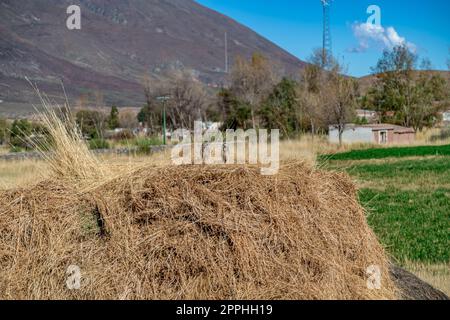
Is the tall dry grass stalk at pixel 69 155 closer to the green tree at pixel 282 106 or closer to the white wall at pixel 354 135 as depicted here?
the green tree at pixel 282 106

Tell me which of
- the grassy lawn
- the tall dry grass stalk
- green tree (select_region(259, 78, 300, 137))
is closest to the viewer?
the tall dry grass stalk

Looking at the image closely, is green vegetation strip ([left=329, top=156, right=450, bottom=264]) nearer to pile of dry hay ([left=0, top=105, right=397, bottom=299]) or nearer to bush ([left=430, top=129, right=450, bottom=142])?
pile of dry hay ([left=0, top=105, right=397, bottom=299])

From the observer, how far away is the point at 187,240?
11.1 feet

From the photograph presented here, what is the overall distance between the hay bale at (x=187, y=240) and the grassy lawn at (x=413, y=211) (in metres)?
1.29

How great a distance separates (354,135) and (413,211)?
116ft

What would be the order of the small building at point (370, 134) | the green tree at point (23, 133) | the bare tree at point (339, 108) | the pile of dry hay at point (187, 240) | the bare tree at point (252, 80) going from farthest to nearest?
1. the bare tree at point (252, 80)
2. the small building at point (370, 134)
3. the bare tree at point (339, 108)
4. the green tree at point (23, 133)
5. the pile of dry hay at point (187, 240)

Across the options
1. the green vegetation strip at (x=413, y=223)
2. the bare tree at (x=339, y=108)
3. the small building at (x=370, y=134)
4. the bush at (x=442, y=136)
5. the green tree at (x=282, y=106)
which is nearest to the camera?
the green vegetation strip at (x=413, y=223)

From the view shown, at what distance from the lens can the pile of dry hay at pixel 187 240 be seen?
3324 mm

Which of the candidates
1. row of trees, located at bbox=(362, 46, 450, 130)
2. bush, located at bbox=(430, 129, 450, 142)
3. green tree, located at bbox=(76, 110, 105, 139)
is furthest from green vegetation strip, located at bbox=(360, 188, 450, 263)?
row of trees, located at bbox=(362, 46, 450, 130)

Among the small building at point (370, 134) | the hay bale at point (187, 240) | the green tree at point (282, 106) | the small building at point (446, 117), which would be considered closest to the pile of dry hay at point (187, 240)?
the hay bale at point (187, 240)

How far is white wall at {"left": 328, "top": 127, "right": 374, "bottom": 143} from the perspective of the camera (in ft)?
156

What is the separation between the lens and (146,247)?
3.42 meters
